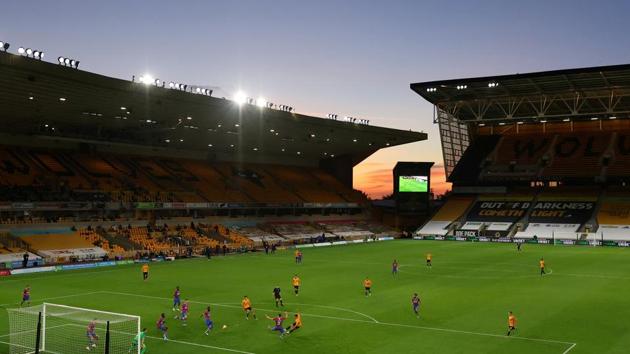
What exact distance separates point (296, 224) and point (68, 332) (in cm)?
6217

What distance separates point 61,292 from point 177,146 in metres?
→ 48.8

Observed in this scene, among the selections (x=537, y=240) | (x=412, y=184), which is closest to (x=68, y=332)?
(x=537, y=240)

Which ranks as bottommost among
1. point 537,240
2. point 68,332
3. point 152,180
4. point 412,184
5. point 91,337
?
point 68,332

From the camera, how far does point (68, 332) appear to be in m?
26.5

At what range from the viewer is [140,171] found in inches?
3063

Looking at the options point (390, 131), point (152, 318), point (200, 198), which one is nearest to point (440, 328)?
point (152, 318)

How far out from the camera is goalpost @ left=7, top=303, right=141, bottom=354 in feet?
75.7

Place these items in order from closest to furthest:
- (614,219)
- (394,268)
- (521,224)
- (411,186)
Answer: (394,268) < (614,219) < (521,224) < (411,186)

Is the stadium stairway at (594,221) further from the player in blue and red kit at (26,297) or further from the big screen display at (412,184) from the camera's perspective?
the player in blue and red kit at (26,297)

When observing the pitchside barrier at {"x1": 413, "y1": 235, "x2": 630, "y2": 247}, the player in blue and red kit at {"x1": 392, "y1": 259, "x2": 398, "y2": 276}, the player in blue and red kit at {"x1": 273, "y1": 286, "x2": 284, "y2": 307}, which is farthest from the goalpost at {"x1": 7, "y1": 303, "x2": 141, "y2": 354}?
the pitchside barrier at {"x1": 413, "y1": 235, "x2": 630, "y2": 247}

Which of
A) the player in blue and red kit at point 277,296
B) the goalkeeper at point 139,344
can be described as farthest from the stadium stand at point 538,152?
the goalkeeper at point 139,344

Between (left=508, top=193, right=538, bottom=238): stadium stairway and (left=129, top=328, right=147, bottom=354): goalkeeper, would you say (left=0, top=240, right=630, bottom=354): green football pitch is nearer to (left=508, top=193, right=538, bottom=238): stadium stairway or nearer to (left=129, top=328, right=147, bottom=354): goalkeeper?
(left=129, top=328, right=147, bottom=354): goalkeeper

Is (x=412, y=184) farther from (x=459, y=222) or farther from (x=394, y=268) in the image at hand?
(x=394, y=268)

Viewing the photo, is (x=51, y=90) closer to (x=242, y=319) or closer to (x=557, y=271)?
(x=242, y=319)
